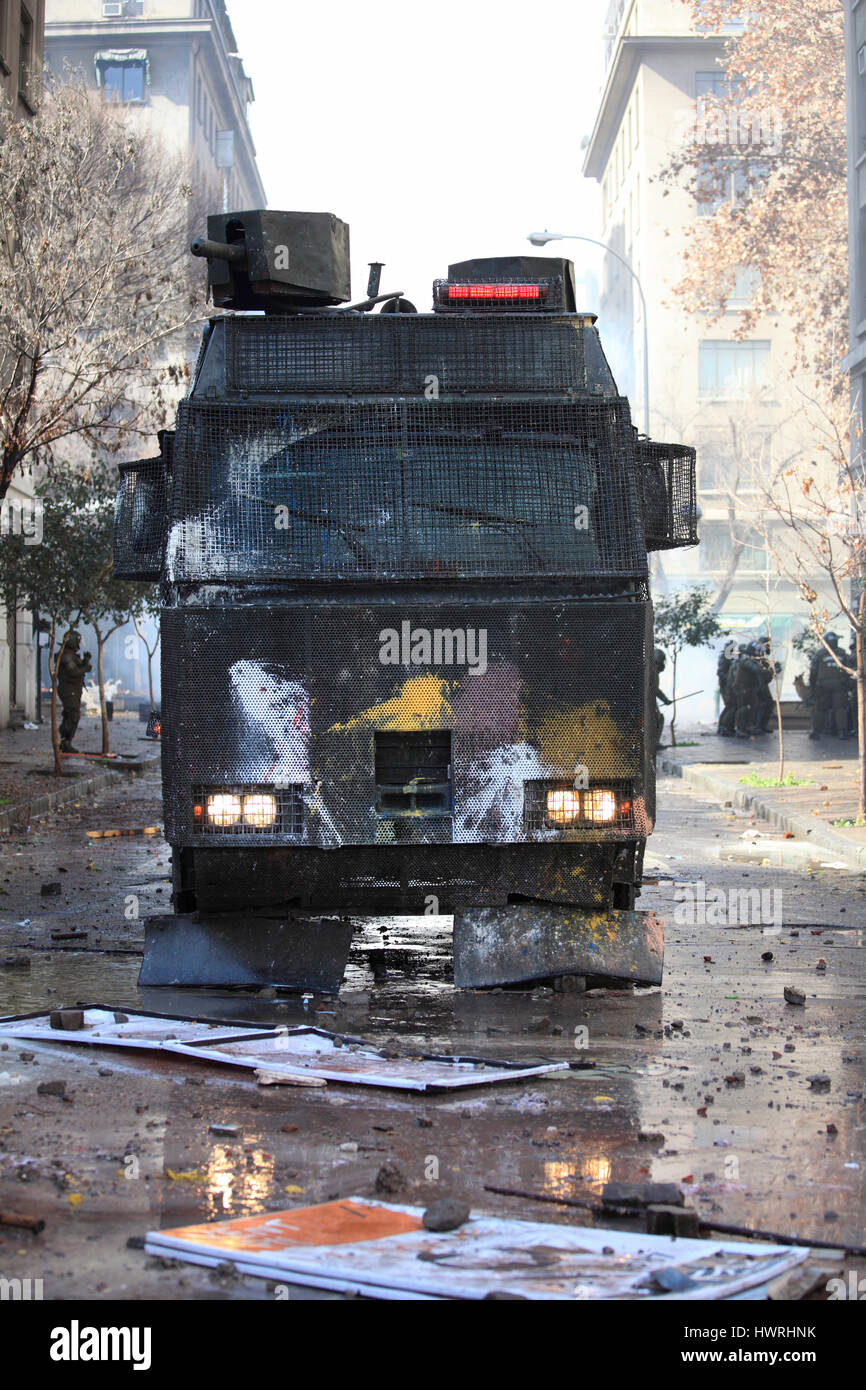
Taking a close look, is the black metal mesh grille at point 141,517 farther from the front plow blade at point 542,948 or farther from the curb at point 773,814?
the curb at point 773,814

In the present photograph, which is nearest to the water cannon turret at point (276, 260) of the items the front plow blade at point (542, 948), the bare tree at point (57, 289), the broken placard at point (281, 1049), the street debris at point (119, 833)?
the front plow blade at point (542, 948)

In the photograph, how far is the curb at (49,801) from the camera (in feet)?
58.2

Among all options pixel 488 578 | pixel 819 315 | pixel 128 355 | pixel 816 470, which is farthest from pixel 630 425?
pixel 816 470

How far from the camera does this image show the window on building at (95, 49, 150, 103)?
65.3m

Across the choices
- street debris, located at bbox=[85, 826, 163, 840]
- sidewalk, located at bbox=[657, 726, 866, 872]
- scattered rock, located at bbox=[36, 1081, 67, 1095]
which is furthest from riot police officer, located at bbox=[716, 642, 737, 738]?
scattered rock, located at bbox=[36, 1081, 67, 1095]

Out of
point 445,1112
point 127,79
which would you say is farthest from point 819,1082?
point 127,79

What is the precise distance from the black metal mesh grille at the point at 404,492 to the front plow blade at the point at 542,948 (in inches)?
68.2

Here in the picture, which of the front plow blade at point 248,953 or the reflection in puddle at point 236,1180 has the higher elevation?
the front plow blade at point 248,953

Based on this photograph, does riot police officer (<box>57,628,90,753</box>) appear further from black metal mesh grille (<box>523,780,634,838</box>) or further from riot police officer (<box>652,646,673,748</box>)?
black metal mesh grille (<box>523,780,634,838</box>)

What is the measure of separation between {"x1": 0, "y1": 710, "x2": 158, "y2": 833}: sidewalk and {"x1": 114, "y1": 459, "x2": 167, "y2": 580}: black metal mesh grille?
372 inches

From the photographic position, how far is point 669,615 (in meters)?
33.9

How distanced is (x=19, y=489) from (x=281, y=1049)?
30.1 metres

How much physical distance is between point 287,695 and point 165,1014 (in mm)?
1605

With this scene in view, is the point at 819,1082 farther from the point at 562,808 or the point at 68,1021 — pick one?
the point at 68,1021
